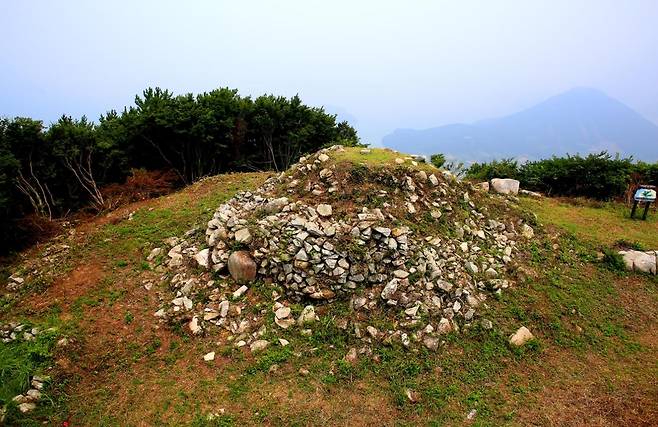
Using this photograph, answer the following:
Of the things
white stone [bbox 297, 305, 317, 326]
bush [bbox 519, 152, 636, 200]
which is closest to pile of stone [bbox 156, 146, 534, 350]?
white stone [bbox 297, 305, 317, 326]

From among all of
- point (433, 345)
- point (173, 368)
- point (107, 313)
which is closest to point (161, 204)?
point (107, 313)

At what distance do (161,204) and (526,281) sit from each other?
1296cm

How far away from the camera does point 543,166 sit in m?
20.4

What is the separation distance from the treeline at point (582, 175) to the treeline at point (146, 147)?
28.8 ft

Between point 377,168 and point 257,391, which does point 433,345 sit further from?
point 377,168

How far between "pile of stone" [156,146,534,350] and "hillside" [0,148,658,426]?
0.05m

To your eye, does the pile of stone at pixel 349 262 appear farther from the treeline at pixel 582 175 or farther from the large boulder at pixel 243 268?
the treeline at pixel 582 175

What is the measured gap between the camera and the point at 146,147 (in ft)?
67.1

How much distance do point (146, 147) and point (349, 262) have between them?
16.1 metres

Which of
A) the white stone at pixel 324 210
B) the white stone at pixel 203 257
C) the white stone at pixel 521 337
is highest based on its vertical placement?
the white stone at pixel 324 210

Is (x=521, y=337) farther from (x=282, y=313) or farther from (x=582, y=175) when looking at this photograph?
(x=582, y=175)

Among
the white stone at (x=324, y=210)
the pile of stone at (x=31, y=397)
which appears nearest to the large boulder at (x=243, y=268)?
the white stone at (x=324, y=210)

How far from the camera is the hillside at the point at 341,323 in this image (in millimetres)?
6895

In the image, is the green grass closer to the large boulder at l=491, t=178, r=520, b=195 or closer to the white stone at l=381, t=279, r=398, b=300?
the large boulder at l=491, t=178, r=520, b=195
